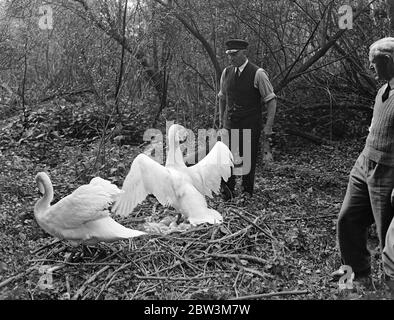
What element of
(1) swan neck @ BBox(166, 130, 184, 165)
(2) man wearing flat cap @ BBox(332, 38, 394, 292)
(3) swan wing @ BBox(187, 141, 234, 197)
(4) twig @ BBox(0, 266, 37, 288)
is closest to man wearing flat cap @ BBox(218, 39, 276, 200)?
(3) swan wing @ BBox(187, 141, 234, 197)

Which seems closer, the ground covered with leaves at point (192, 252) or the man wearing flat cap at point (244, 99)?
the ground covered with leaves at point (192, 252)

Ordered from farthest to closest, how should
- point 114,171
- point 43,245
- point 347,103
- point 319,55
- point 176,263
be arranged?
point 347,103, point 319,55, point 114,171, point 43,245, point 176,263

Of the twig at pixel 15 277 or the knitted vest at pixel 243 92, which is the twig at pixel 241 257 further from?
the knitted vest at pixel 243 92

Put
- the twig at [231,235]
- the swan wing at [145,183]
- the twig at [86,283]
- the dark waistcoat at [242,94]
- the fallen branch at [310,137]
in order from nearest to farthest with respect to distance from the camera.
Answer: the twig at [86,283], the twig at [231,235], the swan wing at [145,183], the dark waistcoat at [242,94], the fallen branch at [310,137]

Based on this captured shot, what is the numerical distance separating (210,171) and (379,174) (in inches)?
102

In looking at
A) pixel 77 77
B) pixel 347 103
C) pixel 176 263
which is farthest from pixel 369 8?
pixel 176 263

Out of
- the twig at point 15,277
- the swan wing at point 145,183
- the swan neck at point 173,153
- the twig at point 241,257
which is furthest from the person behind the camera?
the swan neck at point 173,153

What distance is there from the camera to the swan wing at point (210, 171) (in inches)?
268

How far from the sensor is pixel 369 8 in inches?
414

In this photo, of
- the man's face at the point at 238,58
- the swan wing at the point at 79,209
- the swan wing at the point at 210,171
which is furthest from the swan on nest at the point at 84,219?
the man's face at the point at 238,58

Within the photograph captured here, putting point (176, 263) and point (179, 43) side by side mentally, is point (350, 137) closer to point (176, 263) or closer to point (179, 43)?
point (179, 43)

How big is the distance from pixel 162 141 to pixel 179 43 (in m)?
1.88

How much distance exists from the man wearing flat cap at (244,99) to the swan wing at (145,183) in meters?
1.66

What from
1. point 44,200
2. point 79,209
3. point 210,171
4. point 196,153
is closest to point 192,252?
point 79,209
